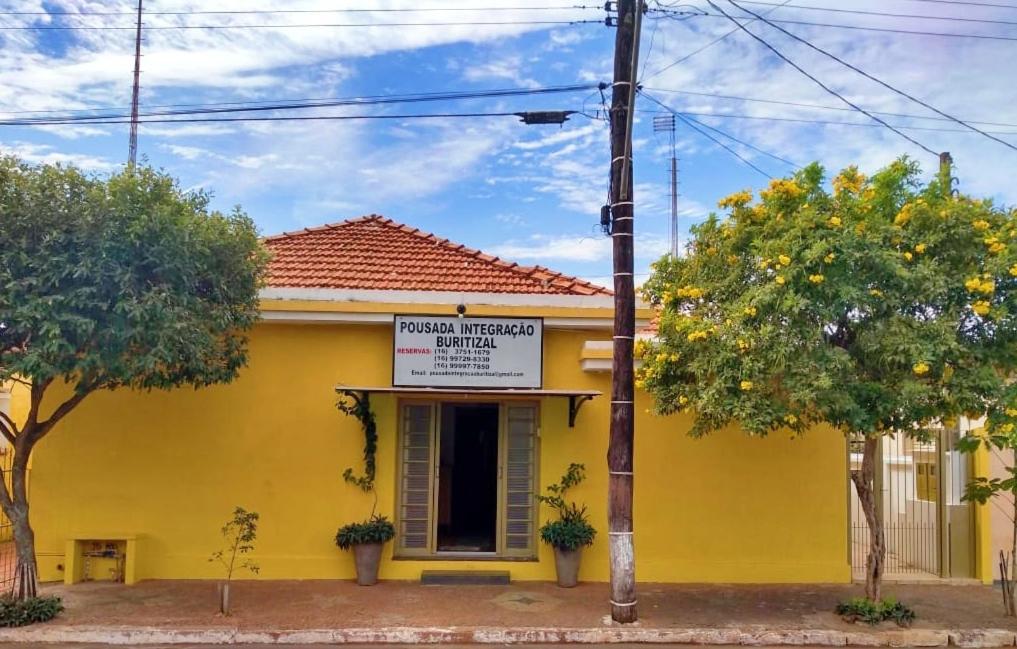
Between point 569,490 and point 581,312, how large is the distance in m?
2.32

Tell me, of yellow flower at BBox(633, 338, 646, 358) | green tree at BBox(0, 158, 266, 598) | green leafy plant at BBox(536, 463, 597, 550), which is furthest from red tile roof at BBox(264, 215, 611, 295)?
green leafy plant at BBox(536, 463, 597, 550)

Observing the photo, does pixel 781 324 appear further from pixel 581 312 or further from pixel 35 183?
pixel 35 183

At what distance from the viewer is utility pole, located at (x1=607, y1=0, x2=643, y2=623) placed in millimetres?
8008

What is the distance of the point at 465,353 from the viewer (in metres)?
9.90

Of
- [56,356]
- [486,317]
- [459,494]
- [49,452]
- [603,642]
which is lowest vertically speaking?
[603,642]

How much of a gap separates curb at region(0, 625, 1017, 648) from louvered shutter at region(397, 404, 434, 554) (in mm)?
2487

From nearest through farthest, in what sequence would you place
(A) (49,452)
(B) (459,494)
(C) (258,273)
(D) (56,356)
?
(D) (56,356) < (C) (258,273) < (A) (49,452) < (B) (459,494)

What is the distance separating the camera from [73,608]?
324 inches

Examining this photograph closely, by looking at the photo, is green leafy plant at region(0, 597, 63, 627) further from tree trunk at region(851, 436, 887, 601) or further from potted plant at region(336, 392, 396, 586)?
tree trunk at region(851, 436, 887, 601)

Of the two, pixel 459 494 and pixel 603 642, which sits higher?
pixel 459 494

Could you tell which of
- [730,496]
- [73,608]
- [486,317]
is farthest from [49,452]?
[730,496]

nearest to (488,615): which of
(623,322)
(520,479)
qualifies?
(520,479)

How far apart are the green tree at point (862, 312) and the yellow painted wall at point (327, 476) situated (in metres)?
2.63

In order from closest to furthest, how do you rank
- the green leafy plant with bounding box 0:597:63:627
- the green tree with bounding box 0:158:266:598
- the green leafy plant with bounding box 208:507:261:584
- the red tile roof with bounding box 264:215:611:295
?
the green tree with bounding box 0:158:266:598, the green leafy plant with bounding box 0:597:63:627, the green leafy plant with bounding box 208:507:261:584, the red tile roof with bounding box 264:215:611:295
